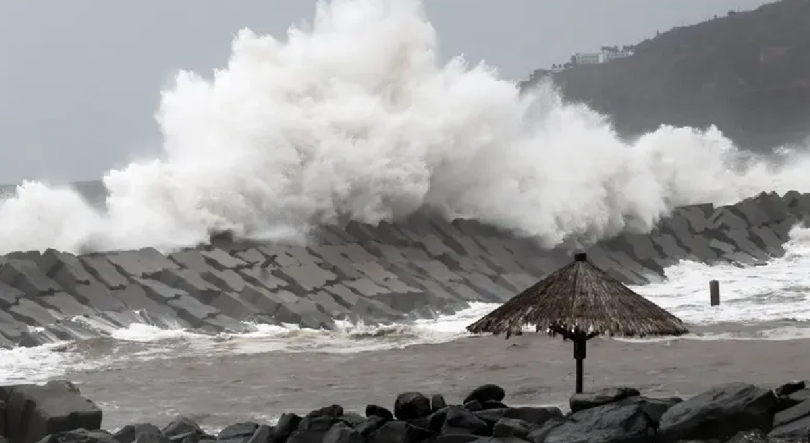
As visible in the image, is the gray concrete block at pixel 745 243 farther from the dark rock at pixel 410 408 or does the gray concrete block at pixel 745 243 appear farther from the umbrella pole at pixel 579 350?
the dark rock at pixel 410 408

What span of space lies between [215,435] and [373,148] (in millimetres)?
11110

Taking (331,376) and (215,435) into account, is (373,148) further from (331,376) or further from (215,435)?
(215,435)

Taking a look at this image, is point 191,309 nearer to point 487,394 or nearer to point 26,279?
point 26,279

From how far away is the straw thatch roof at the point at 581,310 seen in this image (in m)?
7.80

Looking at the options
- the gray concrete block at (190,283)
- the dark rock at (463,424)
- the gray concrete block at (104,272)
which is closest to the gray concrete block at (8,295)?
the gray concrete block at (104,272)

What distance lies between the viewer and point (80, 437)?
743cm

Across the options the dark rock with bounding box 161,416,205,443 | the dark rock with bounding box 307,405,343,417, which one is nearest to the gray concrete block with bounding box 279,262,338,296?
the dark rock with bounding box 161,416,205,443

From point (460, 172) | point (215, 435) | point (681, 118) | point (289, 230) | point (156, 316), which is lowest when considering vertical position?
point (215, 435)

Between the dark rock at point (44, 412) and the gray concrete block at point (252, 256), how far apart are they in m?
6.75

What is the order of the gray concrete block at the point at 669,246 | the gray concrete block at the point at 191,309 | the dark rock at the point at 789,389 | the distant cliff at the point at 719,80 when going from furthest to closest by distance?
the distant cliff at the point at 719,80 → the gray concrete block at the point at 669,246 → the gray concrete block at the point at 191,309 → the dark rock at the point at 789,389

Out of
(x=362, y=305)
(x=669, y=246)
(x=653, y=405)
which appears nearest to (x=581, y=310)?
(x=653, y=405)

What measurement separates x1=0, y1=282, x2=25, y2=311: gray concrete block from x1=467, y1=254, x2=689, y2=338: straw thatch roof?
7.06m

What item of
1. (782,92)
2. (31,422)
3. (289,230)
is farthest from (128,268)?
(782,92)

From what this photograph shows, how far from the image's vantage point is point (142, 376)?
1088 centimetres
